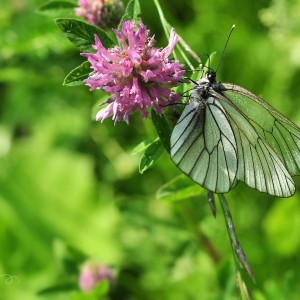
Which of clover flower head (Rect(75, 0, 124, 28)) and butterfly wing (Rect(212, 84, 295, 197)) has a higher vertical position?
clover flower head (Rect(75, 0, 124, 28))

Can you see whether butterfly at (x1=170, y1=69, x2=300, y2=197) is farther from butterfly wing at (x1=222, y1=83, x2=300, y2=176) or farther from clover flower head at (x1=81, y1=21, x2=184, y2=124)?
clover flower head at (x1=81, y1=21, x2=184, y2=124)

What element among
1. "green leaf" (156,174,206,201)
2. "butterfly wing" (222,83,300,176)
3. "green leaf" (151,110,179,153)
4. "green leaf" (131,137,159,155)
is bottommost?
"green leaf" (156,174,206,201)

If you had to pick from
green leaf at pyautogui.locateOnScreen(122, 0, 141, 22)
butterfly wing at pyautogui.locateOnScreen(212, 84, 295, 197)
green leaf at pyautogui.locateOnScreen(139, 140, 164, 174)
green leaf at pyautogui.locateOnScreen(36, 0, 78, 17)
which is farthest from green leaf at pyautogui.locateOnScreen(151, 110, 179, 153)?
green leaf at pyautogui.locateOnScreen(36, 0, 78, 17)

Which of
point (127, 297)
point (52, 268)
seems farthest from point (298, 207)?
point (52, 268)

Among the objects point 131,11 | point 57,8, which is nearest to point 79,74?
point 131,11

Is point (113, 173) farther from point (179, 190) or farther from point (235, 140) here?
point (235, 140)

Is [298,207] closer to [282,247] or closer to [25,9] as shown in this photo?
[282,247]

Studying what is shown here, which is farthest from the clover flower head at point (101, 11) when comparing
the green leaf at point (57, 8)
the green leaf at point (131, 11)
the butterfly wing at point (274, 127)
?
the butterfly wing at point (274, 127)

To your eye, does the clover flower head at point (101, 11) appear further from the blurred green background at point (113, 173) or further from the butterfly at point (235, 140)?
the blurred green background at point (113, 173)
